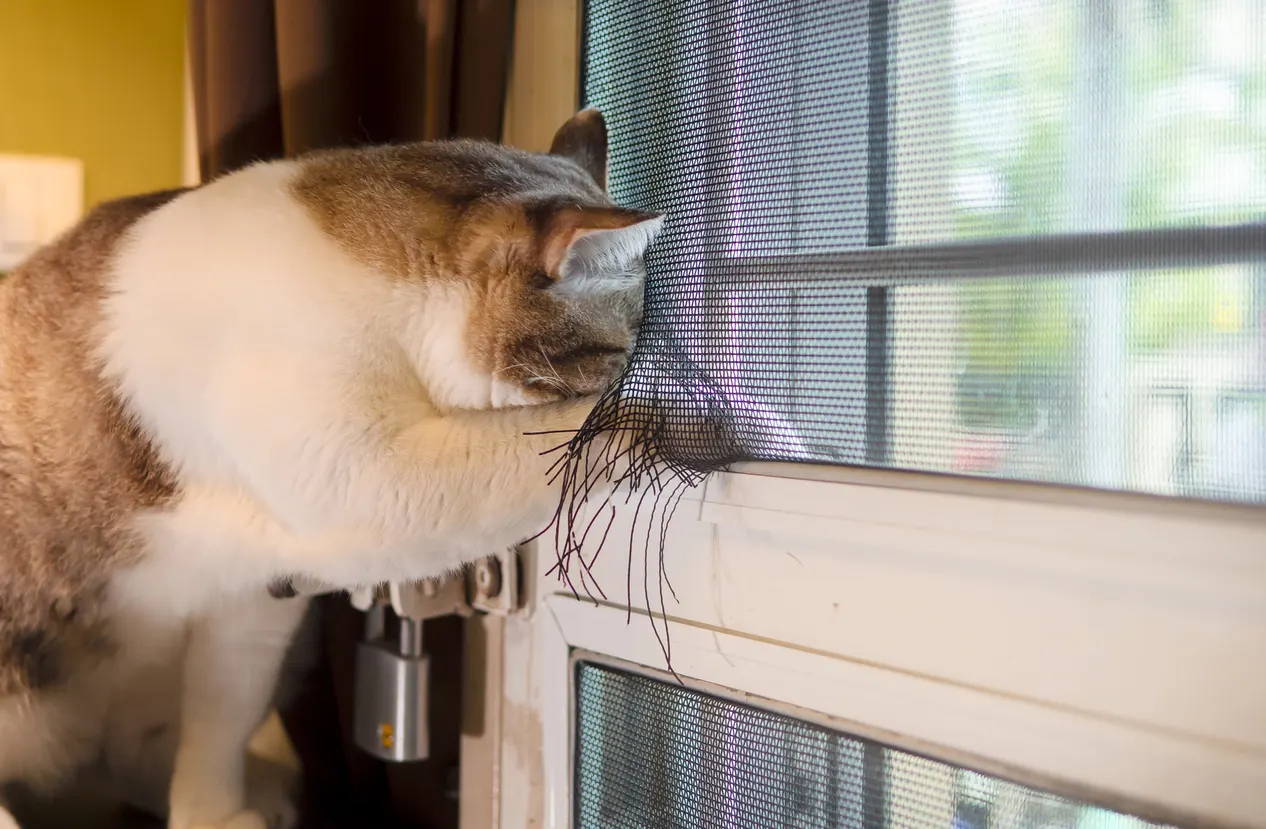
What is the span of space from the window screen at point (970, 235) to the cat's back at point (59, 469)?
59 centimetres

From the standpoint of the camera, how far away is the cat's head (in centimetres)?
89

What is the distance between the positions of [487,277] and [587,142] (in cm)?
21

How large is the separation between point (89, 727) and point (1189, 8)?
136 centimetres

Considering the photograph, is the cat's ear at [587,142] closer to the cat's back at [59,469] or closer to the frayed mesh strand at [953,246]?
the frayed mesh strand at [953,246]

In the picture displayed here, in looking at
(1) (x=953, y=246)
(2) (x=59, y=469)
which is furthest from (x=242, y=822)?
(1) (x=953, y=246)

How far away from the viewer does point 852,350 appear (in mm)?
718

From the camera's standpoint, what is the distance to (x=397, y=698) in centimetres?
117

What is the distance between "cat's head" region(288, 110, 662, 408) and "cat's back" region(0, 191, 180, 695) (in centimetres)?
31

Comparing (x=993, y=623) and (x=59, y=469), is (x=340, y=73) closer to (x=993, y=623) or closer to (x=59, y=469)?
(x=59, y=469)

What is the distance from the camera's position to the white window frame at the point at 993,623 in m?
0.56

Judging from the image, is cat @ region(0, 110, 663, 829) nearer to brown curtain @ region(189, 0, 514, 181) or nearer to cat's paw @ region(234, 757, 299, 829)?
cat's paw @ region(234, 757, 299, 829)

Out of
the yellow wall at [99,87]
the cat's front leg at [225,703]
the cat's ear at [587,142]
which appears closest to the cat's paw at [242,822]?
the cat's front leg at [225,703]

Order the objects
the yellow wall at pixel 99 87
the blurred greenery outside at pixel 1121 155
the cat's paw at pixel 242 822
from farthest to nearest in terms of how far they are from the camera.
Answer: the yellow wall at pixel 99 87 < the cat's paw at pixel 242 822 < the blurred greenery outside at pixel 1121 155

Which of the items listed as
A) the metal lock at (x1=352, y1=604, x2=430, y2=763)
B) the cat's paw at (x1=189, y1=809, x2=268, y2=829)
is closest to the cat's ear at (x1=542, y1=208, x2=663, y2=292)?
the metal lock at (x1=352, y1=604, x2=430, y2=763)
